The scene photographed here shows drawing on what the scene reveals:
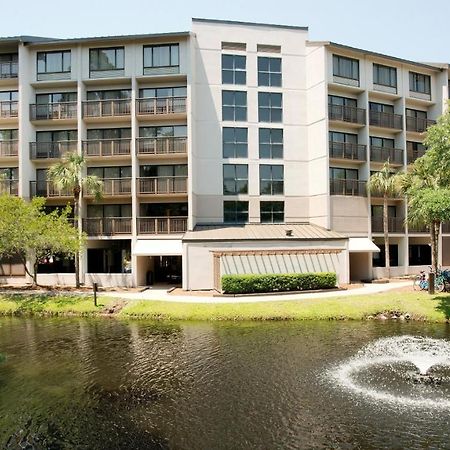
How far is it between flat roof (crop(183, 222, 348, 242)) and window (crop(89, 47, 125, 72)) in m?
16.7

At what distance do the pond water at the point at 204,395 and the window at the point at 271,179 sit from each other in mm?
21143

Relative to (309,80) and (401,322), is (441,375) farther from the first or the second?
(309,80)

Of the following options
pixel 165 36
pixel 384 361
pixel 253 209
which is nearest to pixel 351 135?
pixel 253 209

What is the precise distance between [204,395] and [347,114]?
1339 inches

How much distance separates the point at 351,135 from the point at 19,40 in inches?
1276

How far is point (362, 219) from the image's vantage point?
1578 inches

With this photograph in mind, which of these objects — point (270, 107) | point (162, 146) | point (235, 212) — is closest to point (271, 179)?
point (235, 212)

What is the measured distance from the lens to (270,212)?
4106 centimetres

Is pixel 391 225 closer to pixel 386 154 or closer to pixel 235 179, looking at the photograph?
pixel 386 154

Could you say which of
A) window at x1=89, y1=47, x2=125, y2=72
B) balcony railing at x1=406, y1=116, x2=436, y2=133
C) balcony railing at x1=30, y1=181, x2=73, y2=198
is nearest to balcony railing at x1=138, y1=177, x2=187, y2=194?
balcony railing at x1=30, y1=181, x2=73, y2=198

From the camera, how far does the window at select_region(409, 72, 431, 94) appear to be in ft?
144

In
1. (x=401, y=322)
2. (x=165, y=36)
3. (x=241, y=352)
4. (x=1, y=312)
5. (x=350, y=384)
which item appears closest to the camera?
(x=350, y=384)

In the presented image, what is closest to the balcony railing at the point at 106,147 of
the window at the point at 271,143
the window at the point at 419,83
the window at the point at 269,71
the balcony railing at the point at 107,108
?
the balcony railing at the point at 107,108

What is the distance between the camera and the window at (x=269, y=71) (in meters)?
41.1
